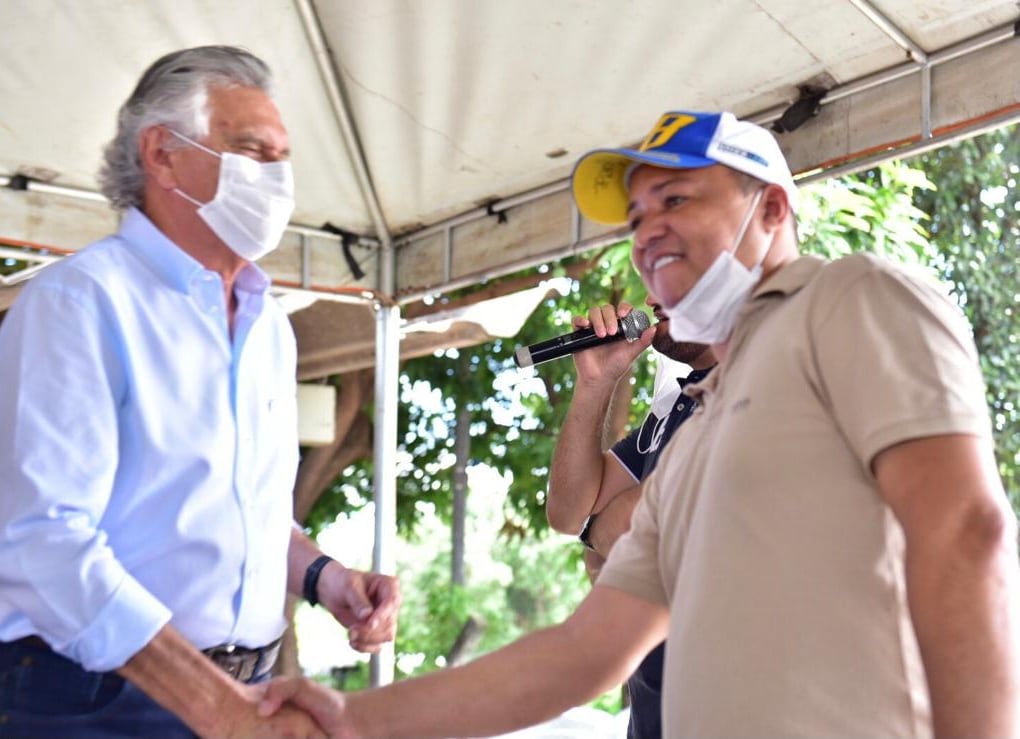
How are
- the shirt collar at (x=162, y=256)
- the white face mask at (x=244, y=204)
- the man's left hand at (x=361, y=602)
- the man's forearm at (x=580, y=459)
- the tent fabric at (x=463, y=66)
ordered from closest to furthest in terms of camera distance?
the shirt collar at (x=162, y=256) → the white face mask at (x=244, y=204) → the man's left hand at (x=361, y=602) → the man's forearm at (x=580, y=459) → the tent fabric at (x=463, y=66)

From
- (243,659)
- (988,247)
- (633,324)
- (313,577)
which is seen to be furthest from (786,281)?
(988,247)

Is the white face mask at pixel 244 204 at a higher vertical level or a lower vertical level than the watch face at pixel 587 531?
higher

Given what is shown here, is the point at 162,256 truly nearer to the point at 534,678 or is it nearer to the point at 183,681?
the point at 183,681

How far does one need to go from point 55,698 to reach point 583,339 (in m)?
1.91

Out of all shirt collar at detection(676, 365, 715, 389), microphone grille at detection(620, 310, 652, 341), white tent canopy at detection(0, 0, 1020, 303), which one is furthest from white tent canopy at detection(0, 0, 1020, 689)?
shirt collar at detection(676, 365, 715, 389)

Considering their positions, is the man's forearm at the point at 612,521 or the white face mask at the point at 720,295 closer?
the white face mask at the point at 720,295

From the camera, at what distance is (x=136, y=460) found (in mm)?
2092

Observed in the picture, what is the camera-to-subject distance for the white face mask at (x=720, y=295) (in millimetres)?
1926

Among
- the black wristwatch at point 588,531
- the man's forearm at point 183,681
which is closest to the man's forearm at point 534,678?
the man's forearm at point 183,681

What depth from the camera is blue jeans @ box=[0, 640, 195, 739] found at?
77.7 inches

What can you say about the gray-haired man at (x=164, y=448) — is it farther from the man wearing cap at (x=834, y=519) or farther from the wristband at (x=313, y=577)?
the man wearing cap at (x=834, y=519)

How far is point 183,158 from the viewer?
8.12ft

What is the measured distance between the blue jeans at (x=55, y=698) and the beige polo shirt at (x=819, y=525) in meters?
0.95

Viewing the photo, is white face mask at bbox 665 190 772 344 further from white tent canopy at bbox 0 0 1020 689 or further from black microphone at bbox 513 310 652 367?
white tent canopy at bbox 0 0 1020 689
